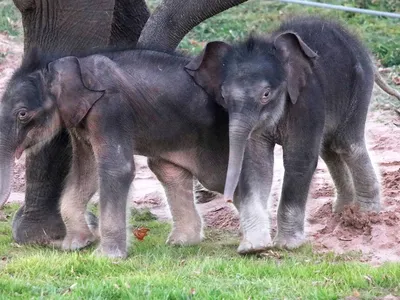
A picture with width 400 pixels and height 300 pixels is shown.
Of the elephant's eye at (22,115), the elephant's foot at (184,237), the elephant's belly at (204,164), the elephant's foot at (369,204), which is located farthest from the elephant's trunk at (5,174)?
the elephant's foot at (369,204)

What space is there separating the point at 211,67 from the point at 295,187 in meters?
0.87

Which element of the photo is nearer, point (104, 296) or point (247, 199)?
point (104, 296)

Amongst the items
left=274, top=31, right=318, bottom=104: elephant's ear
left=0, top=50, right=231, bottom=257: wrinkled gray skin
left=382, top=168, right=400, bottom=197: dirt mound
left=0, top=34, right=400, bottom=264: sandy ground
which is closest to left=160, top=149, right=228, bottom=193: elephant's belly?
left=0, top=50, right=231, bottom=257: wrinkled gray skin

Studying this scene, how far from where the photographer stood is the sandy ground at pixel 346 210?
7.15 meters

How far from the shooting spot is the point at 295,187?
7199mm

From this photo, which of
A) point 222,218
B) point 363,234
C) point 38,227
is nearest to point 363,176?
point 363,234

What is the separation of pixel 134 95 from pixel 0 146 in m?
0.82

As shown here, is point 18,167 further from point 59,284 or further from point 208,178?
point 59,284

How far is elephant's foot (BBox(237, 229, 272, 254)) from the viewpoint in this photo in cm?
691

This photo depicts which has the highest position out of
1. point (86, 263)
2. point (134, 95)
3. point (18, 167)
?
point (134, 95)

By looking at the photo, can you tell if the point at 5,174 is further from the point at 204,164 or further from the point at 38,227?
the point at 204,164

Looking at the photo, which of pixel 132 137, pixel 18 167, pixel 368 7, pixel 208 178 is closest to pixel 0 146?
pixel 132 137

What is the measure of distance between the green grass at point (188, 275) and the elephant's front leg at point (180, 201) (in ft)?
0.48

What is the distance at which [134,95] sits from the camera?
7016 mm
